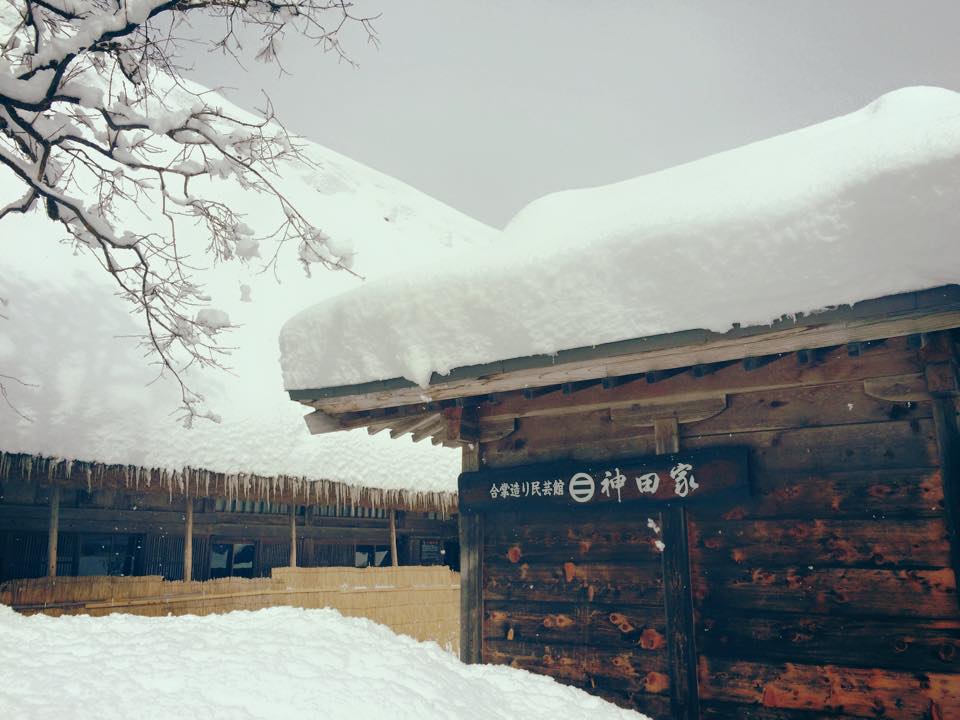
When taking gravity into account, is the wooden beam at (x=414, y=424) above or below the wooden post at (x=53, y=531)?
above

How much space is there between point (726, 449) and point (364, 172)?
28.2 meters

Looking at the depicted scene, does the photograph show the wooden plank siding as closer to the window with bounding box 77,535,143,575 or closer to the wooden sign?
the wooden sign

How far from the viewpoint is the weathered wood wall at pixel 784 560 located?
12.8 ft

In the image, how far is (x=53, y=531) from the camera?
10.0 m

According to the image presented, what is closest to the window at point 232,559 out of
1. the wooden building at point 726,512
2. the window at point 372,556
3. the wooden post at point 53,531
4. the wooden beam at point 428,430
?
the window at point 372,556

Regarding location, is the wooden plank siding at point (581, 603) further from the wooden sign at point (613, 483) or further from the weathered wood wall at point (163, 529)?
the weathered wood wall at point (163, 529)

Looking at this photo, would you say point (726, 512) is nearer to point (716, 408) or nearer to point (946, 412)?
point (716, 408)

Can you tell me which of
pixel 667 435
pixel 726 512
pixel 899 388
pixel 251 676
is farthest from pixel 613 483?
pixel 251 676

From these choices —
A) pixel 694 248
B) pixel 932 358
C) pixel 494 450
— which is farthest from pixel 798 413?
pixel 494 450

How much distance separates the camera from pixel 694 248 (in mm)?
3682

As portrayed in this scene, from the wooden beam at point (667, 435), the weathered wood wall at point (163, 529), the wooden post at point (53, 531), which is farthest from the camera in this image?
the weathered wood wall at point (163, 529)

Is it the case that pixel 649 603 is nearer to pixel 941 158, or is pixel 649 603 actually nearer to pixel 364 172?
pixel 941 158

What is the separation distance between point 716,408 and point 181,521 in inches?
396

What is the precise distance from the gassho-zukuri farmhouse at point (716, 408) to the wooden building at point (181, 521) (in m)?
6.60
